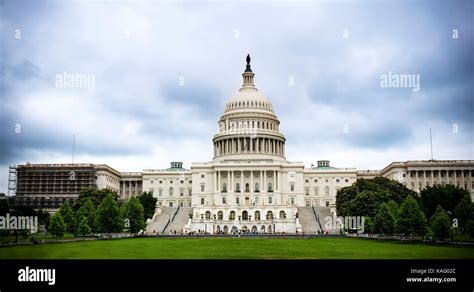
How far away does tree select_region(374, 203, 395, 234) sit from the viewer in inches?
2731

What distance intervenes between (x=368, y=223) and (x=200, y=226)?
35437mm

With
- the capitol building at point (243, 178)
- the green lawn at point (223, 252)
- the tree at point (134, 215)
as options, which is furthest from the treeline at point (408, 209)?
the tree at point (134, 215)

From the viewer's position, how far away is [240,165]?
12950cm

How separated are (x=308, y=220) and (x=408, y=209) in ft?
141

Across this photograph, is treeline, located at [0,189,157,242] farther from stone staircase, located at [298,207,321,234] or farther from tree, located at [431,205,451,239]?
tree, located at [431,205,451,239]

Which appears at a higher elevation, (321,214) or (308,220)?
(321,214)

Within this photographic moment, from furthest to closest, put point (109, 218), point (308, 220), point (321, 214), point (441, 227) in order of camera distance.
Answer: point (321, 214) < point (308, 220) < point (109, 218) < point (441, 227)

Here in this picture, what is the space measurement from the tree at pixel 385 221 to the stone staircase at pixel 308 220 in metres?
25.6

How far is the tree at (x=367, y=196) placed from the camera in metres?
87.2

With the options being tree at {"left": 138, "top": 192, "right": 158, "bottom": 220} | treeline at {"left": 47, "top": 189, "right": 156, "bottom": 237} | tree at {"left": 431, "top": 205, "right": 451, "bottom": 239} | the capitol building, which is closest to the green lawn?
tree at {"left": 431, "top": 205, "right": 451, "bottom": 239}

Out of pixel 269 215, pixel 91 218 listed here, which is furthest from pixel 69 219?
pixel 269 215

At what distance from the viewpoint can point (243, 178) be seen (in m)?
130

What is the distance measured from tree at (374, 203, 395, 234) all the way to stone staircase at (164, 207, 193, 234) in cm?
3845

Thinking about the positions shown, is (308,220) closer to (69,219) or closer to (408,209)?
(408,209)
